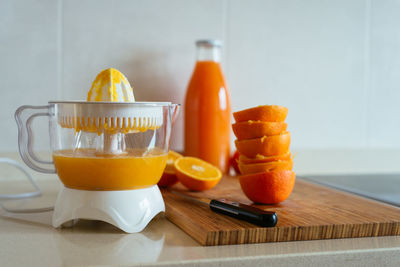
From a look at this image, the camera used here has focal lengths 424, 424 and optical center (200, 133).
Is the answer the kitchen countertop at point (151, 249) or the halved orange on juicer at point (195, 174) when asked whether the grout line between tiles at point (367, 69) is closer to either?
the halved orange on juicer at point (195, 174)

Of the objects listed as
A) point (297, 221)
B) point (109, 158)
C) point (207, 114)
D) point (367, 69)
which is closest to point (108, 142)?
point (109, 158)

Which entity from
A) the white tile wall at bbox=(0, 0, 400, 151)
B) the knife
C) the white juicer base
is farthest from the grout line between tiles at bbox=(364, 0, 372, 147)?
the white juicer base

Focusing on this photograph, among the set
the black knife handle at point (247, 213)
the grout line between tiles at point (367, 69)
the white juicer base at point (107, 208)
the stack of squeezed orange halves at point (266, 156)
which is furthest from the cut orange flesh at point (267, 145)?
the grout line between tiles at point (367, 69)

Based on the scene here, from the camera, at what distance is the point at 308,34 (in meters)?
1.29

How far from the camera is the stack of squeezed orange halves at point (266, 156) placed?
0.73 m

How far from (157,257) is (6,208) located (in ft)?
1.18

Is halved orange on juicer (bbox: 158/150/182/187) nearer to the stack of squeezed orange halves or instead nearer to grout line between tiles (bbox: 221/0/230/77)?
the stack of squeezed orange halves

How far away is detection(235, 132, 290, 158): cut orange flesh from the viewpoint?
2.40 ft

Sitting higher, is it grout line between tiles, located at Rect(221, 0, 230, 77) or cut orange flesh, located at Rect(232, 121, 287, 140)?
grout line between tiles, located at Rect(221, 0, 230, 77)

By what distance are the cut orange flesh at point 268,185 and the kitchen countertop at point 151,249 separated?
0.15 meters

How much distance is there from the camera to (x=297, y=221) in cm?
63

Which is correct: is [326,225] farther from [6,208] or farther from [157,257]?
[6,208]

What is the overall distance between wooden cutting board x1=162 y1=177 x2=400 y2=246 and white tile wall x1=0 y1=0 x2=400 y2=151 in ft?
1.57

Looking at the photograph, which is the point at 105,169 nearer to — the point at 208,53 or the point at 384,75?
the point at 208,53
